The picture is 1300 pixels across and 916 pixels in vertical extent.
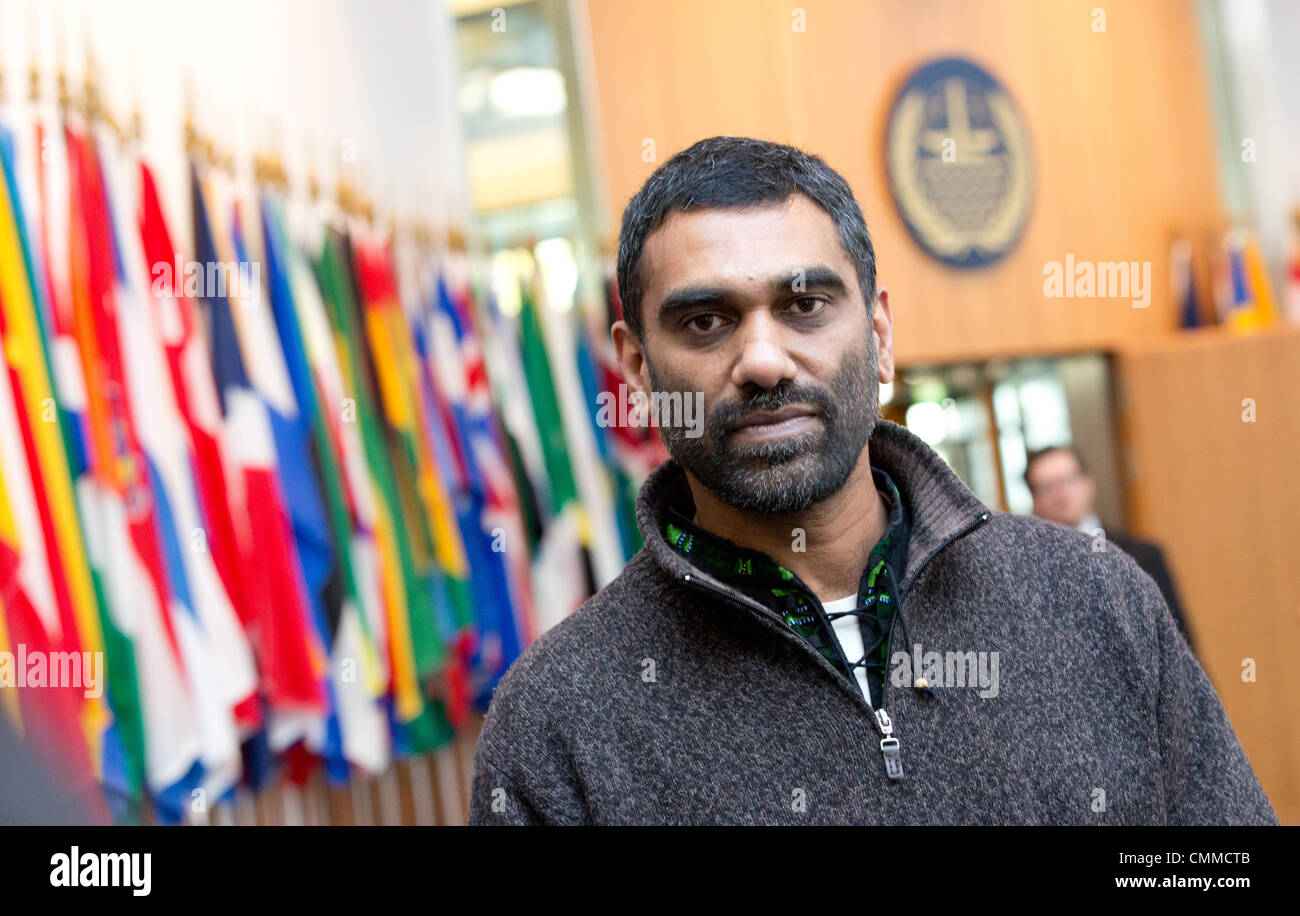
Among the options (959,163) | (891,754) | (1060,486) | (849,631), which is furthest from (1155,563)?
(891,754)

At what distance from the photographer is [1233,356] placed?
504 cm

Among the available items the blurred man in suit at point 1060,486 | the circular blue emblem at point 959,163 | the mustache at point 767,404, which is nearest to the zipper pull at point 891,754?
the mustache at point 767,404

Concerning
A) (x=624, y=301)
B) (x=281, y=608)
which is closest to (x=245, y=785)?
(x=281, y=608)

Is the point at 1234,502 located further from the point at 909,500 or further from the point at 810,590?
the point at 810,590

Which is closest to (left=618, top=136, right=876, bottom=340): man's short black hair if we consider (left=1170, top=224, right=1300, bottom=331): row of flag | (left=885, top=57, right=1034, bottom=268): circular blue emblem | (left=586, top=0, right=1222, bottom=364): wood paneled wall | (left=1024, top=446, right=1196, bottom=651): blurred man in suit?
(left=1024, top=446, right=1196, bottom=651): blurred man in suit

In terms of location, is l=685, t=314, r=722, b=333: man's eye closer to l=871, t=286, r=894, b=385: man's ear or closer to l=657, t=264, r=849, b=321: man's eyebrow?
l=657, t=264, r=849, b=321: man's eyebrow

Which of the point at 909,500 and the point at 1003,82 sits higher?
the point at 1003,82

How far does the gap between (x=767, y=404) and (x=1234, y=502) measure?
15.3 ft

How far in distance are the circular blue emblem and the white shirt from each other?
12.3 feet

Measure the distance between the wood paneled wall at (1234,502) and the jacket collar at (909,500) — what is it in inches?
159

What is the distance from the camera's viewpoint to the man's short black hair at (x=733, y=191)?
109 centimetres

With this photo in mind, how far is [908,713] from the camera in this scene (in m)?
1.00
